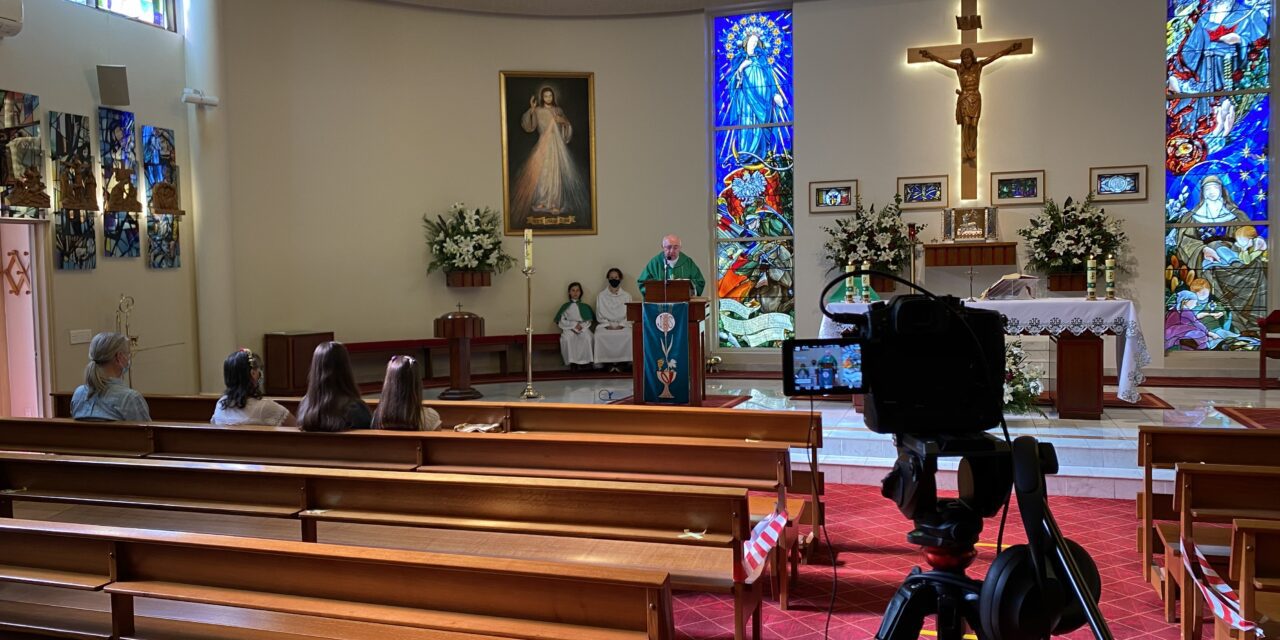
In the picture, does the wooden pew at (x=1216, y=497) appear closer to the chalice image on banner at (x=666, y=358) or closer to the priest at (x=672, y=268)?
the chalice image on banner at (x=666, y=358)

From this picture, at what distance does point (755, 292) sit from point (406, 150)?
465 cm

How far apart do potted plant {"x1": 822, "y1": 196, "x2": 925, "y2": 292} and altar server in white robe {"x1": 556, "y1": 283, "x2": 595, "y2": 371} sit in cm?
315

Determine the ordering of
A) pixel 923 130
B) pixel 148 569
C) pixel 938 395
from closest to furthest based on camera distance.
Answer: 1. pixel 938 395
2. pixel 148 569
3. pixel 923 130

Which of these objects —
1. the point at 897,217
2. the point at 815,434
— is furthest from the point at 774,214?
the point at 815,434

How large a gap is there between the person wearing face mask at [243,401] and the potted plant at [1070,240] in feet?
26.8

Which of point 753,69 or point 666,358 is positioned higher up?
point 753,69

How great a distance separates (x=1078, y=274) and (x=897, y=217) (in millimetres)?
1996

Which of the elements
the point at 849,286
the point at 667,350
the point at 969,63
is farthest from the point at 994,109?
the point at 667,350

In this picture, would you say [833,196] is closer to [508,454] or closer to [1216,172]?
[1216,172]

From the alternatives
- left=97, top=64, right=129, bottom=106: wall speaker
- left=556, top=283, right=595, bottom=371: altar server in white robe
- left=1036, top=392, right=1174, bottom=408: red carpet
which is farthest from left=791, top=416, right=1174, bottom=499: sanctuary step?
left=97, top=64, right=129, bottom=106: wall speaker

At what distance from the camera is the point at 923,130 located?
10625 millimetres

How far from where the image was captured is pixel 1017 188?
10.3 m

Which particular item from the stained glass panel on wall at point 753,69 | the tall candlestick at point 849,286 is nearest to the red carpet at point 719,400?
the tall candlestick at point 849,286

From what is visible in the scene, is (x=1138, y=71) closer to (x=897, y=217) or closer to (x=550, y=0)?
(x=897, y=217)
